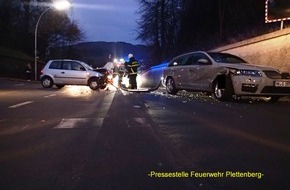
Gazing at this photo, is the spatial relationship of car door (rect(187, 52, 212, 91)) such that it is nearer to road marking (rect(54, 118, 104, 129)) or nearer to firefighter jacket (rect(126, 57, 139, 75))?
firefighter jacket (rect(126, 57, 139, 75))

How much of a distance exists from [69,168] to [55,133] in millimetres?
2602

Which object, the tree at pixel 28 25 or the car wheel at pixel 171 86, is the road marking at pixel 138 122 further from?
the tree at pixel 28 25

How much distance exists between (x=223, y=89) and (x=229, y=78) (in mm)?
440

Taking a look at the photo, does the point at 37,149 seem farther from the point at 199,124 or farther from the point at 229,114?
the point at 229,114

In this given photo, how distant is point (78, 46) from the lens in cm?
7906

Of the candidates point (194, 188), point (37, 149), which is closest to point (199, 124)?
point (37, 149)

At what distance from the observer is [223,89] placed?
14.2 meters

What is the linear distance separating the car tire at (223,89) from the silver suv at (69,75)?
11.6 metres

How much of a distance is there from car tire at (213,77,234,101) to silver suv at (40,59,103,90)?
11.6 meters

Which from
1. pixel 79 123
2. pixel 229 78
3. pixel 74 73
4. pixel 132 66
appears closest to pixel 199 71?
pixel 229 78

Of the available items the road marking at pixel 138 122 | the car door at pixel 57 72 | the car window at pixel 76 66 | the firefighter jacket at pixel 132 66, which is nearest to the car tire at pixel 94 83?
the car window at pixel 76 66

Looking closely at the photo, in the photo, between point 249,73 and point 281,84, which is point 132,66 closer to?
point 249,73

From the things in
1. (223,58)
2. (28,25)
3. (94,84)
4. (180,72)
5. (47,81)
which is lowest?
(94,84)

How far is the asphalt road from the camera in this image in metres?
4.92
